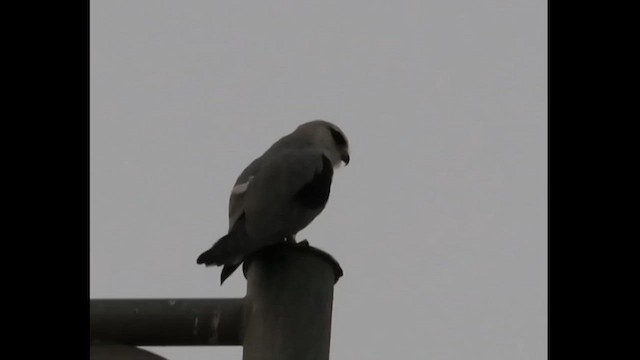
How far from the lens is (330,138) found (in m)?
7.89

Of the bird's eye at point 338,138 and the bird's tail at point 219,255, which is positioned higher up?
the bird's eye at point 338,138

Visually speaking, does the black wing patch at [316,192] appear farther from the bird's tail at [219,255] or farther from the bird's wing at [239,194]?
the bird's tail at [219,255]

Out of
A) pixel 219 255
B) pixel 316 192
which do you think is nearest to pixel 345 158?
pixel 316 192

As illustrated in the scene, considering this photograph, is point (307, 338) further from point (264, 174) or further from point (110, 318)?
point (264, 174)

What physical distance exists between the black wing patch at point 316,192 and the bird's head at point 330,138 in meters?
0.91

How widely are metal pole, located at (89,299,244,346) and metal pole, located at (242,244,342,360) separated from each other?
104mm

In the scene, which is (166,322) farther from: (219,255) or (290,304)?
(219,255)

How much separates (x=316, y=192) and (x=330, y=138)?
131 cm

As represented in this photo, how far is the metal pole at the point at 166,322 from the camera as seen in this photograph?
399 cm

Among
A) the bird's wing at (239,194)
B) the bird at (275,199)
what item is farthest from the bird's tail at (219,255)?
the bird's wing at (239,194)

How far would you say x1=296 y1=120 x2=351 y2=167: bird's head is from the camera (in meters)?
7.78

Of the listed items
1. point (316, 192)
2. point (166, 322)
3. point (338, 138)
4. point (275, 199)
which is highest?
point (338, 138)

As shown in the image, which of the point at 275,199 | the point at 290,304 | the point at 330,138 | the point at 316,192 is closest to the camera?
the point at 290,304
